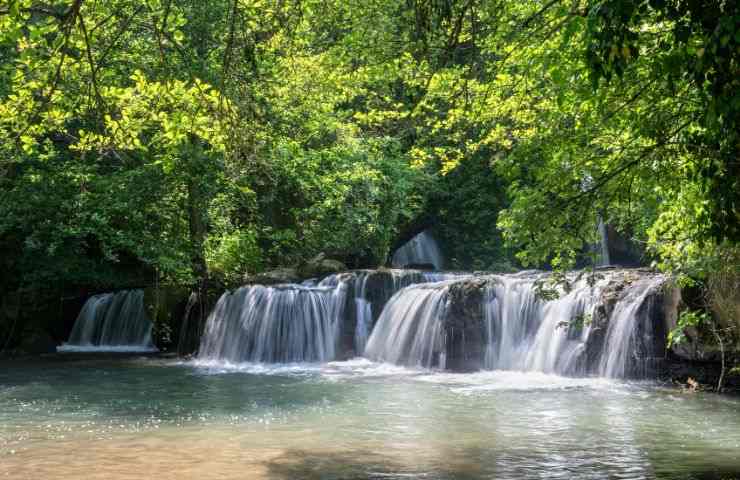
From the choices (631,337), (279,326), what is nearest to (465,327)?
(631,337)

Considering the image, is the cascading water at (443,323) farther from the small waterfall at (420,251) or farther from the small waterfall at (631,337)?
the small waterfall at (420,251)

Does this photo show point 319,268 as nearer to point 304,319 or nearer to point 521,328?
point 304,319

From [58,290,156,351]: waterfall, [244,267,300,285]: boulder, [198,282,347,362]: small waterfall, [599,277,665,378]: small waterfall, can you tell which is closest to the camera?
[599,277,665,378]: small waterfall

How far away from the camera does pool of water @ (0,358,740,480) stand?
352 inches

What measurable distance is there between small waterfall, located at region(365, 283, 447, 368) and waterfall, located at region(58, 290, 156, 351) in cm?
746

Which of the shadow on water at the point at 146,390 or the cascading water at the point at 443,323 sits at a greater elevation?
the cascading water at the point at 443,323

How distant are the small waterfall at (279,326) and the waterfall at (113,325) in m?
3.52

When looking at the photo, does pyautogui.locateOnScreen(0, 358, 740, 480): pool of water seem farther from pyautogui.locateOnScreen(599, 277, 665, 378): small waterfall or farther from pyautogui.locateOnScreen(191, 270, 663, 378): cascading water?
pyautogui.locateOnScreen(191, 270, 663, 378): cascading water

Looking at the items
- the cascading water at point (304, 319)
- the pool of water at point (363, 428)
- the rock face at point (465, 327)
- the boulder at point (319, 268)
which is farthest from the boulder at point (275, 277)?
the pool of water at point (363, 428)

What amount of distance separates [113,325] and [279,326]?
6390 millimetres

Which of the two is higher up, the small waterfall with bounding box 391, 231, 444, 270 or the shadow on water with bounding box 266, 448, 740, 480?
the small waterfall with bounding box 391, 231, 444, 270

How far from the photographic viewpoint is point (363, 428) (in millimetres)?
11320

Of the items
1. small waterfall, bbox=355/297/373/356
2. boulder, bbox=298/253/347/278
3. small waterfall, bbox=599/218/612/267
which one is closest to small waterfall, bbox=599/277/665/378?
small waterfall, bbox=355/297/373/356

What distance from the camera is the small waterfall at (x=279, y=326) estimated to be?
21.1m
